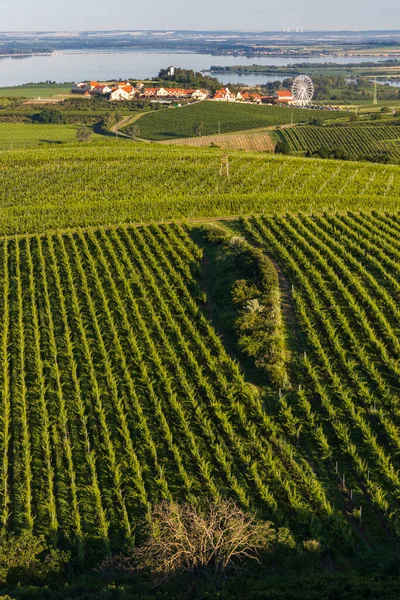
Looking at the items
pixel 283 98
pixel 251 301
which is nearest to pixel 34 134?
Result: pixel 283 98

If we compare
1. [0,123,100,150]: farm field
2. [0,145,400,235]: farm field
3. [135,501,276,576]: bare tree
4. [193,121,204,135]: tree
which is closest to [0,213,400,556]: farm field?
[135,501,276,576]: bare tree

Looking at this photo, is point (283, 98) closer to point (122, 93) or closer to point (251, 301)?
point (122, 93)

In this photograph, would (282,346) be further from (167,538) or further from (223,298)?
(167,538)

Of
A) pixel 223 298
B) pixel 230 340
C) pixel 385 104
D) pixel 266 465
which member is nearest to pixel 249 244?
pixel 223 298

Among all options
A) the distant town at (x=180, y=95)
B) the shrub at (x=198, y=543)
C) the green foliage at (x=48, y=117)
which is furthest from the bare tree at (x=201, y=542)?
the distant town at (x=180, y=95)

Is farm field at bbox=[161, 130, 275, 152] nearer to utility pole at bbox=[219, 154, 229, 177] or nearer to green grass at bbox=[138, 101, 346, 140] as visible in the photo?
green grass at bbox=[138, 101, 346, 140]

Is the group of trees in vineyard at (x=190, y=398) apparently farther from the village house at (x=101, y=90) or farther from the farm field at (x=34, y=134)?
the village house at (x=101, y=90)
